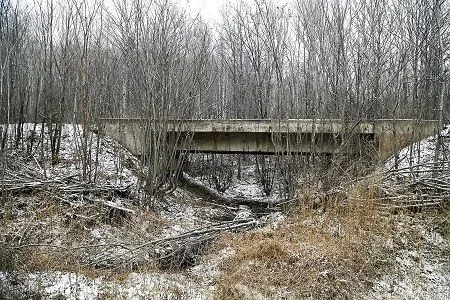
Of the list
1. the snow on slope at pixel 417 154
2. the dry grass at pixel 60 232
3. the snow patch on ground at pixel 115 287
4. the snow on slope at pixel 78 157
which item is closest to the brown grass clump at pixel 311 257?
the snow patch on ground at pixel 115 287

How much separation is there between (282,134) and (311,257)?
582 cm

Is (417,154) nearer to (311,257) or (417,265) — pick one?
(417,265)

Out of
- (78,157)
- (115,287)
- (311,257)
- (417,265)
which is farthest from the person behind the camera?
(78,157)

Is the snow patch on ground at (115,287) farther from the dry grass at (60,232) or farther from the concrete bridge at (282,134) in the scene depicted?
the concrete bridge at (282,134)

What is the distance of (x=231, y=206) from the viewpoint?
13492 millimetres

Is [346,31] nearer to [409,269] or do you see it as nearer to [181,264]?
[409,269]

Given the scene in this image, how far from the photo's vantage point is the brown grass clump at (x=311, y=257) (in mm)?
6262

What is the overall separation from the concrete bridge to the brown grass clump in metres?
2.86

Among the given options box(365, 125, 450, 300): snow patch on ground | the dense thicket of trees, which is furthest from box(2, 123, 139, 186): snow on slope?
box(365, 125, 450, 300): snow patch on ground

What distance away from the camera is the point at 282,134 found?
40.1ft

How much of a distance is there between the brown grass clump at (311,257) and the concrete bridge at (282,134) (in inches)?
113

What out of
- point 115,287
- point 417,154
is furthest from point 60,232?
point 417,154

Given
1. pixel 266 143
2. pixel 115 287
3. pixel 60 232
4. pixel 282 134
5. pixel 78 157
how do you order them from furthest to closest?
pixel 266 143, pixel 282 134, pixel 78 157, pixel 60 232, pixel 115 287

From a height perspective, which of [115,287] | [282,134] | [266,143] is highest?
[282,134]
